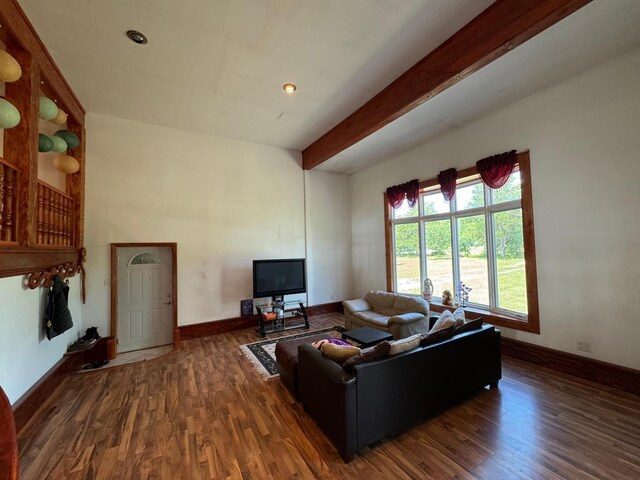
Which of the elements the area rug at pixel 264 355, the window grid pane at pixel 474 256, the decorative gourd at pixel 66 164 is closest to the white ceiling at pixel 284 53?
the decorative gourd at pixel 66 164

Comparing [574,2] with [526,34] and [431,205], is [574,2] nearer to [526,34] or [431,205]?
[526,34]

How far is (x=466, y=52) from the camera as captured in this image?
8.62 ft

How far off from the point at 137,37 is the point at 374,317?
4812 mm

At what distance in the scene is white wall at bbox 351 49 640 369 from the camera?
2818 mm

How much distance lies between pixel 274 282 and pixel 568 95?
530 cm

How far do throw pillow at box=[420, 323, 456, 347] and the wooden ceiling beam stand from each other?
2.68m

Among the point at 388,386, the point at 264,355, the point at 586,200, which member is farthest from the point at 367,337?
the point at 586,200

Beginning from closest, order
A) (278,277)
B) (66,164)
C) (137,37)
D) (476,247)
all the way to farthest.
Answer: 1. (137,37)
2. (66,164)
3. (476,247)
4. (278,277)

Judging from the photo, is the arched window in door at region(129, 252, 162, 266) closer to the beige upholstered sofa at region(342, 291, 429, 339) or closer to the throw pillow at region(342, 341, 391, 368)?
the beige upholstered sofa at region(342, 291, 429, 339)

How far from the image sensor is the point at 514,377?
10.3 feet

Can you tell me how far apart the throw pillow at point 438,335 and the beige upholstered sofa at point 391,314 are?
4.07 ft

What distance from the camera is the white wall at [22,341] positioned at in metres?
2.38

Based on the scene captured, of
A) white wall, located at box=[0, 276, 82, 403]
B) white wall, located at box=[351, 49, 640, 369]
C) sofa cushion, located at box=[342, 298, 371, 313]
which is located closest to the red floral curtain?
white wall, located at box=[351, 49, 640, 369]

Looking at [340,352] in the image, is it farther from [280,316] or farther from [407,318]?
[280,316]
